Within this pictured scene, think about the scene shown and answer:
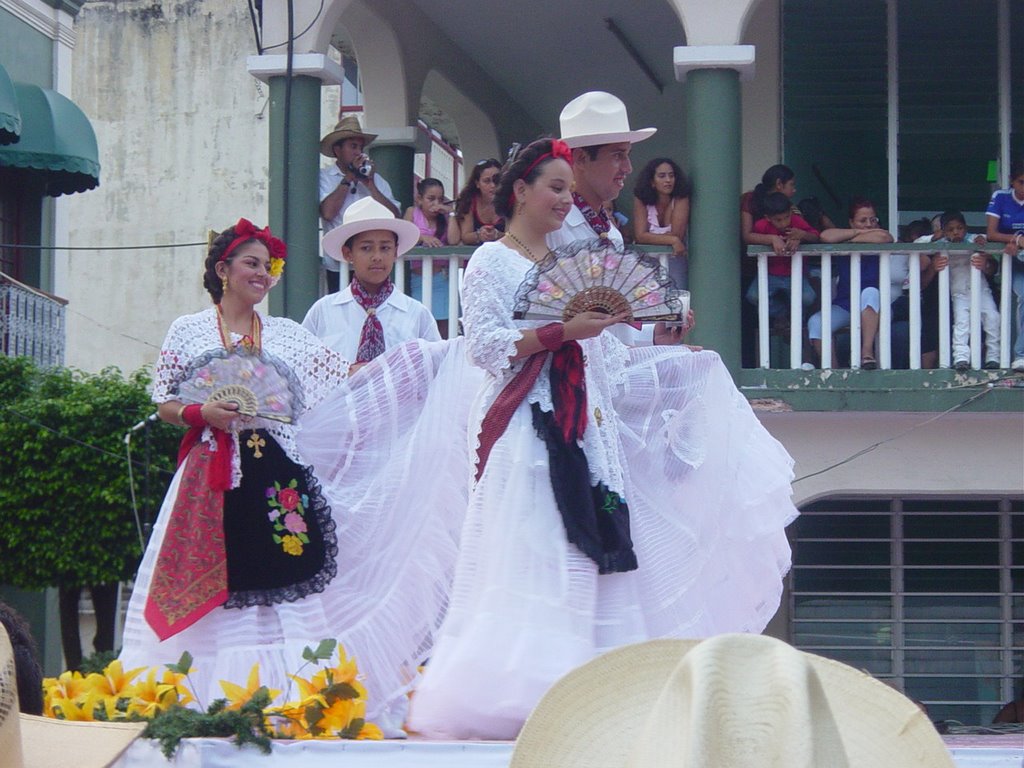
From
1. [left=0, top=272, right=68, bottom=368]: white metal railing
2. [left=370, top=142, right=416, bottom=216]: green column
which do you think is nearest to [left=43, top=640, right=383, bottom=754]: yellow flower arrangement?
[left=370, top=142, right=416, bottom=216]: green column

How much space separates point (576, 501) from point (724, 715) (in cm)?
303

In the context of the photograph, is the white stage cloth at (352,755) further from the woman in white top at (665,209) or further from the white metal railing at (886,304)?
the woman in white top at (665,209)

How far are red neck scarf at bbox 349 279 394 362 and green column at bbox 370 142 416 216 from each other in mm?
5019

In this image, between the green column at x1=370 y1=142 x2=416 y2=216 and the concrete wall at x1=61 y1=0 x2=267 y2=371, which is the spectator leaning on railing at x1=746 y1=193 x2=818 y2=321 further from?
the concrete wall at x1=61 y1=0 x2=267 y2=371

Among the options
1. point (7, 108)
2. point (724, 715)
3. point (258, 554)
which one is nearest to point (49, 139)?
point (7, 108)

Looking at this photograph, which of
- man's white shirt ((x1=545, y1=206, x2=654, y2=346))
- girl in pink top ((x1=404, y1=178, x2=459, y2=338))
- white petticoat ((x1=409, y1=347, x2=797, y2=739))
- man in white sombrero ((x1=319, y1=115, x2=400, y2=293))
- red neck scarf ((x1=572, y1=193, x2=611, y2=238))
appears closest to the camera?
white petticoat ((x1=409, y1=347, x2=797, y2=739))

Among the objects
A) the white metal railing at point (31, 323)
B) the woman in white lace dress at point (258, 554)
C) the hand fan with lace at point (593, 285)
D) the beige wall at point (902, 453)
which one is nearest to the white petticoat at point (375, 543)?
the woman in white lace dress at point (258, 554)

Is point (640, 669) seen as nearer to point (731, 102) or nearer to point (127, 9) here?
point (731, 102)

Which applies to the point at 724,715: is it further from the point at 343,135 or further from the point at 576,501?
the point at 343,135

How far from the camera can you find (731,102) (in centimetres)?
1042

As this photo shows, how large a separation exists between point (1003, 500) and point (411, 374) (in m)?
6.83

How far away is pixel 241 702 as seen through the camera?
4.70m

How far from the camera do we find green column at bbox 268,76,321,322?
35.1 ft

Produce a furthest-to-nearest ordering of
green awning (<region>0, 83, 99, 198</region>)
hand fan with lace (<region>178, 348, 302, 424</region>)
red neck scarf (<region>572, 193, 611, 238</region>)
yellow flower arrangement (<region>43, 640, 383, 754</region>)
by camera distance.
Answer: green awning (<region>0, 83, 99, 198</region>), hand fan with lace (<region>178, 348, 302, 424</region>), red neck scarf (<region>572, 193, 611, 238</region>), yellow flower arrangement (<region>43, 640, 383, 754</region>)
